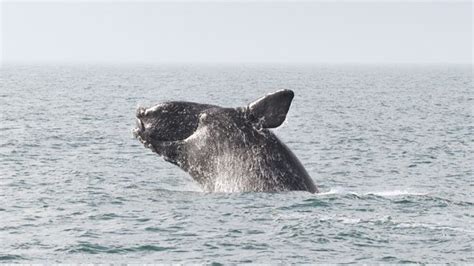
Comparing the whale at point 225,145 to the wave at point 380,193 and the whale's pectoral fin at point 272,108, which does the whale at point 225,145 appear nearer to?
the whale's pectoral fin at point 272,108

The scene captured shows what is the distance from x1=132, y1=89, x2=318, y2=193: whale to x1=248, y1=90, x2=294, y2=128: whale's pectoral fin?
0.09ft

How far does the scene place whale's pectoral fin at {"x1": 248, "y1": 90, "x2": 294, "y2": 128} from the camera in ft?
67.6

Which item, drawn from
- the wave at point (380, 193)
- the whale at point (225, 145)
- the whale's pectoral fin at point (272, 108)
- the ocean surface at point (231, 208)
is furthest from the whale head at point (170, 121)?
the wave at point (380, 193)

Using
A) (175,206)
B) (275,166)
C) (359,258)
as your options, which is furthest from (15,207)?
(359,258)

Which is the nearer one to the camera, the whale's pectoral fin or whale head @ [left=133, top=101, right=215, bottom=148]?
the whale's pectoral fin

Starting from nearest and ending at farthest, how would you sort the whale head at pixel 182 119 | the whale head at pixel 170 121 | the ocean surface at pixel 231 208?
the ocean surface at pixel 231 208 < the whale head at pixel 182 119 < the whale head at pixel 170 121

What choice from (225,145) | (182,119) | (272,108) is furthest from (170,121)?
(272,108)

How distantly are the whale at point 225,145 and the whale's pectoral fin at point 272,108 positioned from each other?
27mm

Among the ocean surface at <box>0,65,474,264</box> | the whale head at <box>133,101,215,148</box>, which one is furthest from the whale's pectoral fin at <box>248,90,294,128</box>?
→ the whale head at <box>133,101,215,148</box>

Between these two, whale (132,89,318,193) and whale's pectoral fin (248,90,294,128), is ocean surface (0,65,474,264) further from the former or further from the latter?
whale's pectoral fin (248,90,294,128)

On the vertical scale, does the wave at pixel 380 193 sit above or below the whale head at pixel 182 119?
below

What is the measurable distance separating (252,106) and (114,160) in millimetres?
17507

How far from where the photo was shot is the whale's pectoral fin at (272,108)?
20609mm

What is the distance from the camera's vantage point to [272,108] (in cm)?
→ 2081
